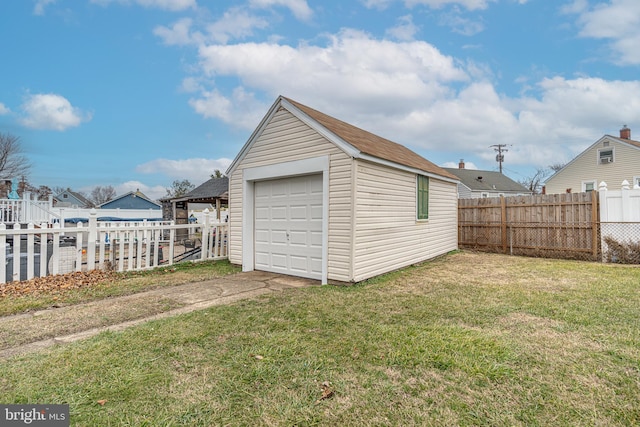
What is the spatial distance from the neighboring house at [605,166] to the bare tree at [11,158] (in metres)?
41.0

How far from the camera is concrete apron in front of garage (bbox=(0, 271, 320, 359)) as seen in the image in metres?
3.37

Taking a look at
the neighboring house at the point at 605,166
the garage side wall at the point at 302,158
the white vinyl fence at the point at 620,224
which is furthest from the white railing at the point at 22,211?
the neighboring house at the point at 605,166

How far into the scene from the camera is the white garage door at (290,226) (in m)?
6.60

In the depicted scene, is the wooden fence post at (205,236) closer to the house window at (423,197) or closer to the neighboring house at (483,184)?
the house window at (423,197)

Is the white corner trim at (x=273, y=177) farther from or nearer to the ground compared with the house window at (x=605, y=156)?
nearer to the ground

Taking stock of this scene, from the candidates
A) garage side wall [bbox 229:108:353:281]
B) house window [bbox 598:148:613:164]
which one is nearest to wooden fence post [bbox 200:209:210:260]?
garage side wall [bbox 229:108:353:281]

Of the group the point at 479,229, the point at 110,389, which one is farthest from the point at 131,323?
the point at 479,229

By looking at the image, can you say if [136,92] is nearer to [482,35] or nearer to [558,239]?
[482,35]

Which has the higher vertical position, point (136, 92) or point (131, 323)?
point (136, 92)

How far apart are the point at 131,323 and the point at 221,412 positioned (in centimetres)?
246

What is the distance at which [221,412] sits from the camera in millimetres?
2035

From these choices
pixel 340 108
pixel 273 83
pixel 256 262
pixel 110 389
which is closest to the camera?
pixel 110 389

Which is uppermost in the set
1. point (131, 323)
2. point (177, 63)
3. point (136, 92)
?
point (177, 63)

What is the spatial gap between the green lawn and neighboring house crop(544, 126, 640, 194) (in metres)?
19.8
